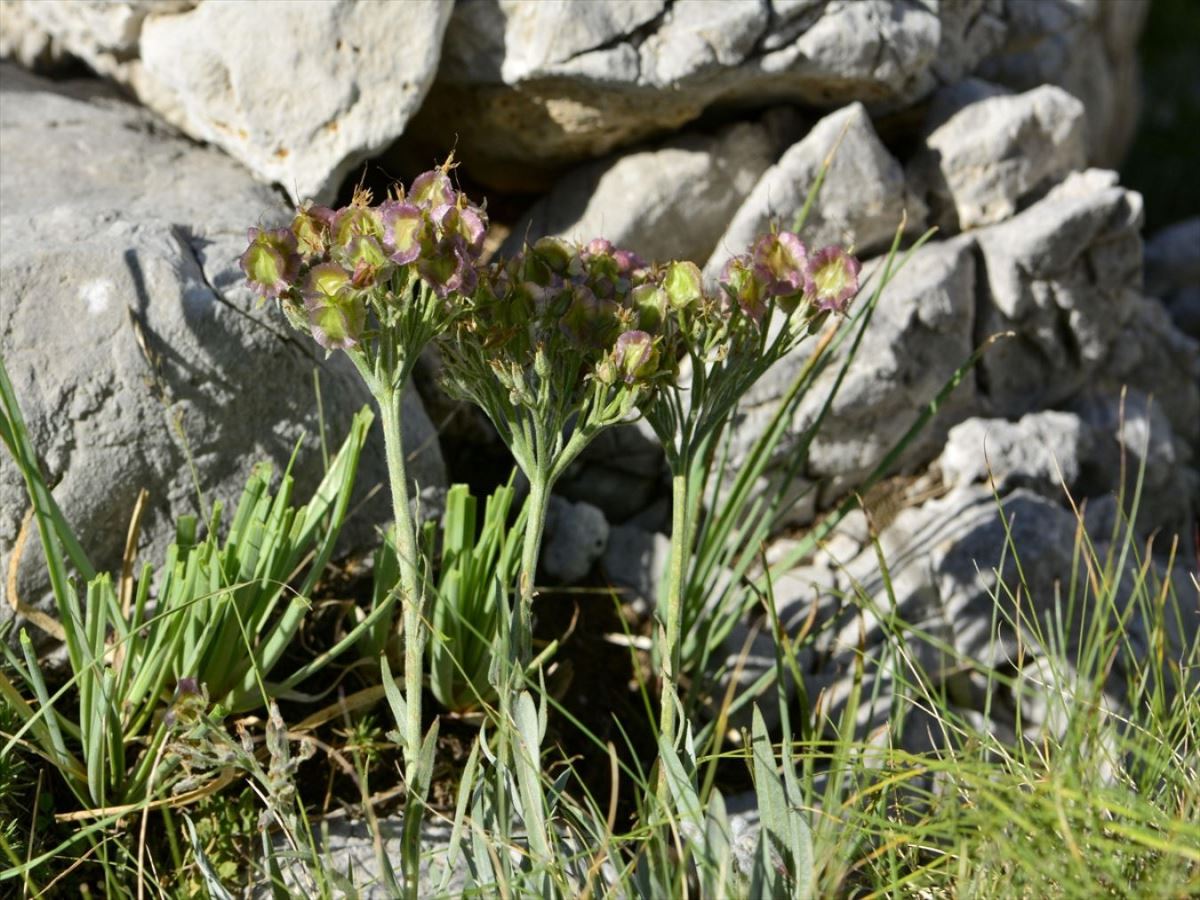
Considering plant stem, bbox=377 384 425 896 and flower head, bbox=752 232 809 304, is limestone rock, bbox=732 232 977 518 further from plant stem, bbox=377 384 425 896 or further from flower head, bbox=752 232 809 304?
plant stem, bbox=377 384 425 896

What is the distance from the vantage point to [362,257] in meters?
2.02

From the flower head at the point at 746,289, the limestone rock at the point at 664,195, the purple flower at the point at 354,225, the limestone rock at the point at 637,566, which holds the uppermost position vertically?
the purple flower at the point at 354,225

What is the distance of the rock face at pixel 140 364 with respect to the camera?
2756mm

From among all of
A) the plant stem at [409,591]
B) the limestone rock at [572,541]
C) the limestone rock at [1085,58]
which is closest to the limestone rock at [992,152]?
the limestone rock at [1085,58]

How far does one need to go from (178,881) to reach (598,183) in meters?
2.25

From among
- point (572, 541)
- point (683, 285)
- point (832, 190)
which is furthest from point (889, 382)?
point (683, 285)

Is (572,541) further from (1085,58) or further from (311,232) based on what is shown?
(1085,58)

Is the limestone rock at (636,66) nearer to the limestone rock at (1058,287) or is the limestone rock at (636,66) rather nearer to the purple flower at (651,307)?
the limestone rock at (1058,287)

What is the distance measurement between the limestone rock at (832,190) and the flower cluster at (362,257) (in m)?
1.73

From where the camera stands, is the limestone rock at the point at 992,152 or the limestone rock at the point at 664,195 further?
the limestone rock at the point at 992,152

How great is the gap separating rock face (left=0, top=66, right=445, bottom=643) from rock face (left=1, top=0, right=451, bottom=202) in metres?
0.25

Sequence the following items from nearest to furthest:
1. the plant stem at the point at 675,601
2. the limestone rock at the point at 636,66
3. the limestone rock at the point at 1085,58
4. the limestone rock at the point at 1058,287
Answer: the plant stem at the point at 675,601 → the limestone rock at the point at 636,66 → the limestone rock at the point at 1058,287 → the limestone rock at the point at 1085,58

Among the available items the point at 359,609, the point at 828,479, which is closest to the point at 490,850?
the point at 359,609

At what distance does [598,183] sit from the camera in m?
3.81
